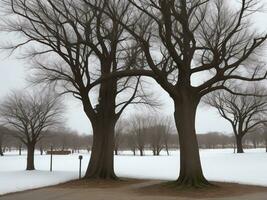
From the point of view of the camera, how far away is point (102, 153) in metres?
25.2

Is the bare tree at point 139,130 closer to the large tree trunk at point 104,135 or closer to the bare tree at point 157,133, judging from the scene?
the bare tree at point 157,133

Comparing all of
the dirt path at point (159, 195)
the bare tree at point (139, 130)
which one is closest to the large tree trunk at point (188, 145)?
the dirt path at point (159, 195)

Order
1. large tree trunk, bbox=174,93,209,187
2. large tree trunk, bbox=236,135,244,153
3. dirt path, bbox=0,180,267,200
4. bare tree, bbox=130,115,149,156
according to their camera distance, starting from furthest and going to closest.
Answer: bare tree, bbox=130,115,149,156 → large tree trunk, bbox=236,135,244,153 → large tree trunk, bbox=174,93,209,187 → dirt path, bbox=0,180,267,200

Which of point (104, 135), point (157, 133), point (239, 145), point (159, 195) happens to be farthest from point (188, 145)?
point (157, 133)

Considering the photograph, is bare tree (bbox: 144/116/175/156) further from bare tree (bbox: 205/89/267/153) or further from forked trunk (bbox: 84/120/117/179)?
forked trunk (bbox: 84/120/117/179)

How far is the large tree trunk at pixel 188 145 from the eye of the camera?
1928 cm

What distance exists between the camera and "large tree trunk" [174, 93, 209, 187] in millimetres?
19281

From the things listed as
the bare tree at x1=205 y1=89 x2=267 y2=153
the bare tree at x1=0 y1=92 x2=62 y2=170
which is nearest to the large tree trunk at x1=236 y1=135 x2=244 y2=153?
the bare tree at x1=205 y1=89 x2=267 y2=153

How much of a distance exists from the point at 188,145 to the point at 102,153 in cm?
692

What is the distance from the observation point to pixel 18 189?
68.5ft

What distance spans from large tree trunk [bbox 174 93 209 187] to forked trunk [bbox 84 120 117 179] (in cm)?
601

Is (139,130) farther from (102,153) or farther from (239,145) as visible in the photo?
(102,153)

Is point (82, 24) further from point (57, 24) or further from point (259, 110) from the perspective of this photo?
point (259, 110)

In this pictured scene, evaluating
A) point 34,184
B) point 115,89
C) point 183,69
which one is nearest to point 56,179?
point 34,184
